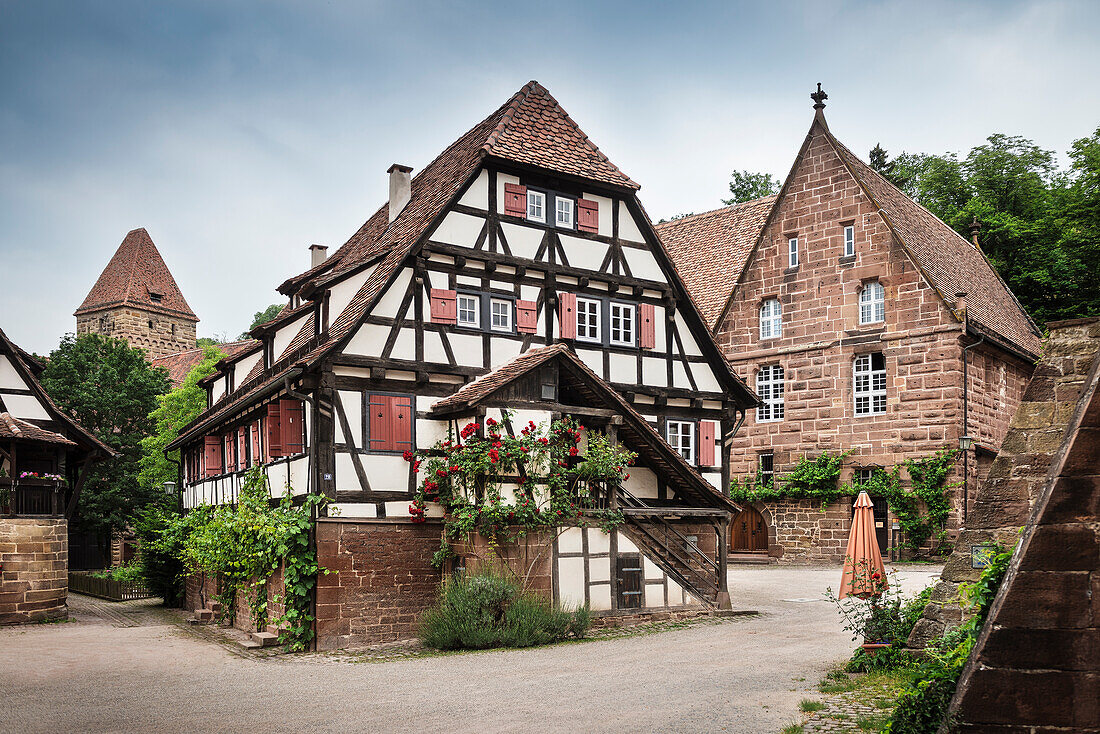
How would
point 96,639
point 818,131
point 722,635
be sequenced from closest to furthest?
point 722,635 < point 96,639 < point 818,131

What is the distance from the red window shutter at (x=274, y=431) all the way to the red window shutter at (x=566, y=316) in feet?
17.6

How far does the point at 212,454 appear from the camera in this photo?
77.3 ft

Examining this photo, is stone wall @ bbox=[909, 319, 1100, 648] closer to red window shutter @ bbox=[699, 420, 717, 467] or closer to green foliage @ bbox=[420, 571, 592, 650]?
green foliage @ bbox=[420, 571, 592, 650]

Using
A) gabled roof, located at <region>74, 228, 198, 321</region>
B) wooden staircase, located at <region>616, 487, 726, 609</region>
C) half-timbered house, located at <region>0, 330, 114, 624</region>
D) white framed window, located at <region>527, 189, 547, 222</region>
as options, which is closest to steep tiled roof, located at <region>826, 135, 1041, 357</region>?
wooden staircase, located at <region>616, 487, 726, 609</region>

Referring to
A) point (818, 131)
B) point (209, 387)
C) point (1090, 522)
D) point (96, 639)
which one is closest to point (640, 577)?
point (96, 639)

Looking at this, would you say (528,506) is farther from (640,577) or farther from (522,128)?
(522,128)

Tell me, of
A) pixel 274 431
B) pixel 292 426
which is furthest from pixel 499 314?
pixel 274 431

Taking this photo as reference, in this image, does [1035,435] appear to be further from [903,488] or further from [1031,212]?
[1031,212]

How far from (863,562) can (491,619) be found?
17.9 feet

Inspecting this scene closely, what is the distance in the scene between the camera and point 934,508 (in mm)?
28172

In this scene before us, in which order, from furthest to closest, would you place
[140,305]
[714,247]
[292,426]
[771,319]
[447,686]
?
[140,305] → [714,247] → [771,319] → [292,426] → [447,686]

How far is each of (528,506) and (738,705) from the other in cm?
643

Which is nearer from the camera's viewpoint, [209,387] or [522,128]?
[522,128]

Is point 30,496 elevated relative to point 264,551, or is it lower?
elevated
